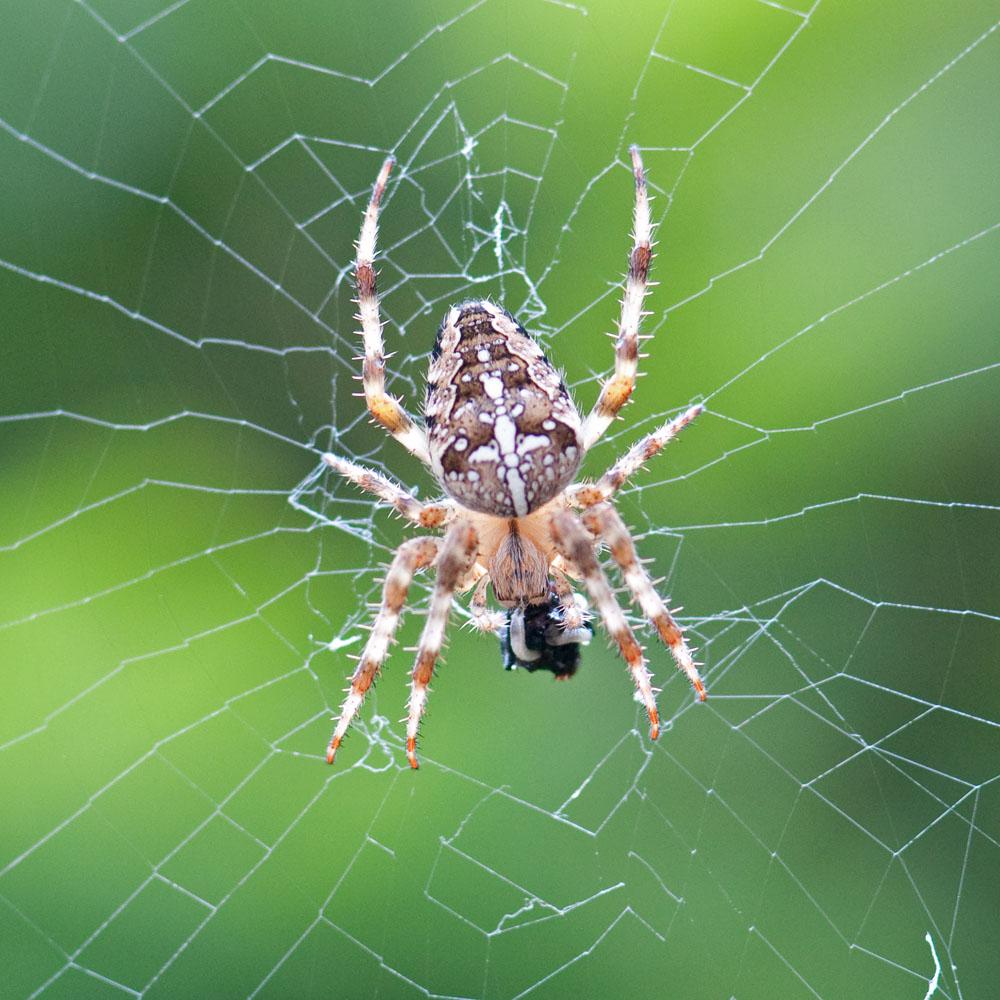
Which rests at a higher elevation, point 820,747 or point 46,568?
point 820,747

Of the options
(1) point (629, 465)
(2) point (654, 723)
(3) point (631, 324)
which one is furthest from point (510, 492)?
(2) point (654, 723)

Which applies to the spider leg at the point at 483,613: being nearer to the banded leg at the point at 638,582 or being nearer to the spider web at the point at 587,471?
the spider web at the point at 587,471

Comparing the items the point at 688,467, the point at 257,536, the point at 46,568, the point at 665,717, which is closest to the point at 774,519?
the point at 688,467

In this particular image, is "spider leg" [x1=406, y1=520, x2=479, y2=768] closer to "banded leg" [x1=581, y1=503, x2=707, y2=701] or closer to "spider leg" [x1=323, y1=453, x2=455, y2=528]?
"spider leg" [x1=323, y1=453, x2=455, y2=528]

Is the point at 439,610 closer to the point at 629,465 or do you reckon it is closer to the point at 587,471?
the point at 629,465

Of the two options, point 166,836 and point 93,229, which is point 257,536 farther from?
point 93,229

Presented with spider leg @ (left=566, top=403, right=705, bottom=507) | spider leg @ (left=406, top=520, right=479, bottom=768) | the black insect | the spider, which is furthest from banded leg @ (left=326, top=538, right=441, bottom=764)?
spider leg @ (left=566, top=403, right=705, bottom=507)
